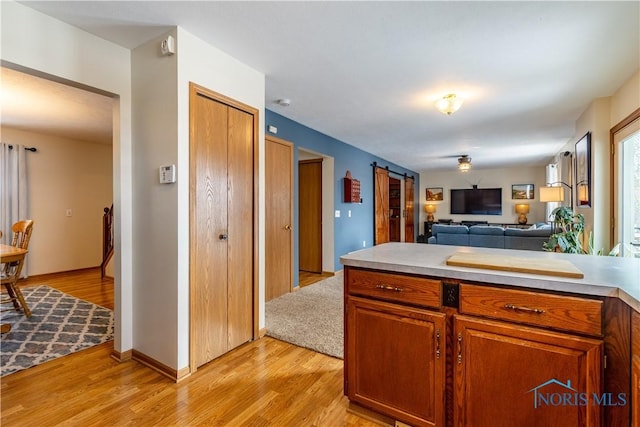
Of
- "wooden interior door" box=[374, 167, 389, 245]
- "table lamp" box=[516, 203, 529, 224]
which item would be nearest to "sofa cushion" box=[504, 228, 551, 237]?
"wooden interior door" box=[374, 167, 389, 245]

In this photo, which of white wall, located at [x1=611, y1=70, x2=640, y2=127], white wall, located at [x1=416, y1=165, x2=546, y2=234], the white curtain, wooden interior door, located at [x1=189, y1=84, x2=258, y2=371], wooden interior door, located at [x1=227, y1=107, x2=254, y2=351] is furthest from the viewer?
white wall, located at [x1=416, y1=165, x2=546, y2=234]

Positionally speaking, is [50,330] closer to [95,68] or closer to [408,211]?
[95,68]

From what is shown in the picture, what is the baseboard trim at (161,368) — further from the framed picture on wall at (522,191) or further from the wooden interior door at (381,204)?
the framed picture on wall at (522,191)

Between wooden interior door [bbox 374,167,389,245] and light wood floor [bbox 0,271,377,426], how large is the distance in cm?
458

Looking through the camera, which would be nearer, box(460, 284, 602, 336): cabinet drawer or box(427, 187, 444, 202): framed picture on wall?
box(460, 284, 602, 336): cabinet drawer

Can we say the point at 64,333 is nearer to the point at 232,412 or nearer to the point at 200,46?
the point at 232,412

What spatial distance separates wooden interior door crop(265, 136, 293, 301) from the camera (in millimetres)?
3717

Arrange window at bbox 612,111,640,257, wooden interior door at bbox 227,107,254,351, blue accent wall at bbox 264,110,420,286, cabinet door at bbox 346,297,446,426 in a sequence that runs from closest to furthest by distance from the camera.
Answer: cabinet door at bbox 346,297,446,426
wooden interior door at bbox 227,107,254,351
window at bbox 612,111,640,257
blue accent wall at bbox 264,110,420,286

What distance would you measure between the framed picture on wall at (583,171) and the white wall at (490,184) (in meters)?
4.70

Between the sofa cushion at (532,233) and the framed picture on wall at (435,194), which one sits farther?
the framed picture on wall at (435,194)

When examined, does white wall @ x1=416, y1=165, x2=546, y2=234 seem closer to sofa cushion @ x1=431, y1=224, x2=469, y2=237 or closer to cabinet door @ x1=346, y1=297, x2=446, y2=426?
sofa cushion @ x1=431, y1=224, x2=469, y2=237

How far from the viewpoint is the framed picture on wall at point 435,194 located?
9.70 metres

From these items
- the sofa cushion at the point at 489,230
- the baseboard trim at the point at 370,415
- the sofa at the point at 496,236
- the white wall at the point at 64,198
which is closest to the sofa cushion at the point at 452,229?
the sofa at the point at 496,236

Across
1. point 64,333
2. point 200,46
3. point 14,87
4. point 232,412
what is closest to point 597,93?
point 200,46
